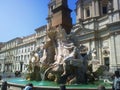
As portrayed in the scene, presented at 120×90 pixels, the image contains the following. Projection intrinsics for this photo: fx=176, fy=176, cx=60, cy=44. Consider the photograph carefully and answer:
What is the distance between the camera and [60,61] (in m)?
12.0

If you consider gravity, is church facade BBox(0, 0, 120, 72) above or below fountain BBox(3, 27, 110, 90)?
above

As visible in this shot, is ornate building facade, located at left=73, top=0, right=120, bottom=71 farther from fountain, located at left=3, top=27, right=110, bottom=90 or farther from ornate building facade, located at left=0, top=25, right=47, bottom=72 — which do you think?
fountain, located at left=3, top=27, right=110, bottom=90

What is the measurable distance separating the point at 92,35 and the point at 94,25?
8.54ft

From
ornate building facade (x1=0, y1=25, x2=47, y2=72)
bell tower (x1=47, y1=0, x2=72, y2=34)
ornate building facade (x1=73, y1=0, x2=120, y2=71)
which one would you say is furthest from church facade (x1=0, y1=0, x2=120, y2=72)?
bell tower (x1=47, y1=0, x2=72, y2=34)

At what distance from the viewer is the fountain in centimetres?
1090

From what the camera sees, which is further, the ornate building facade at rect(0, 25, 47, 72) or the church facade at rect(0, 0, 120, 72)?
the ornate building facade at rect(0, 25, 47, 72)

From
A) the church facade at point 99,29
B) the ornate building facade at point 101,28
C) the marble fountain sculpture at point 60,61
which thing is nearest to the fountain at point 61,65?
the marble fountain sculpture at point 60,61

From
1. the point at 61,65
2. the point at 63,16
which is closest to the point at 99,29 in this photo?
the point at 63,16

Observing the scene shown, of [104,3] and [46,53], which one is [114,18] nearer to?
[104,3]

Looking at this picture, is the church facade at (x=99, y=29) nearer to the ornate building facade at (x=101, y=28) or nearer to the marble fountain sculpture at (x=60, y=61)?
the ornate building facade at (x=101, y=28)

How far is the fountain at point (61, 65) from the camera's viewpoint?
10898 millimetres

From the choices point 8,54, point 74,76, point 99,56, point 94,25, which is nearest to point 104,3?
point 94,25

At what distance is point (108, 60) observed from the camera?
3603 cm

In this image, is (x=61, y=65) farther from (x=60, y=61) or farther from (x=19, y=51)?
(x=19, y=51)
